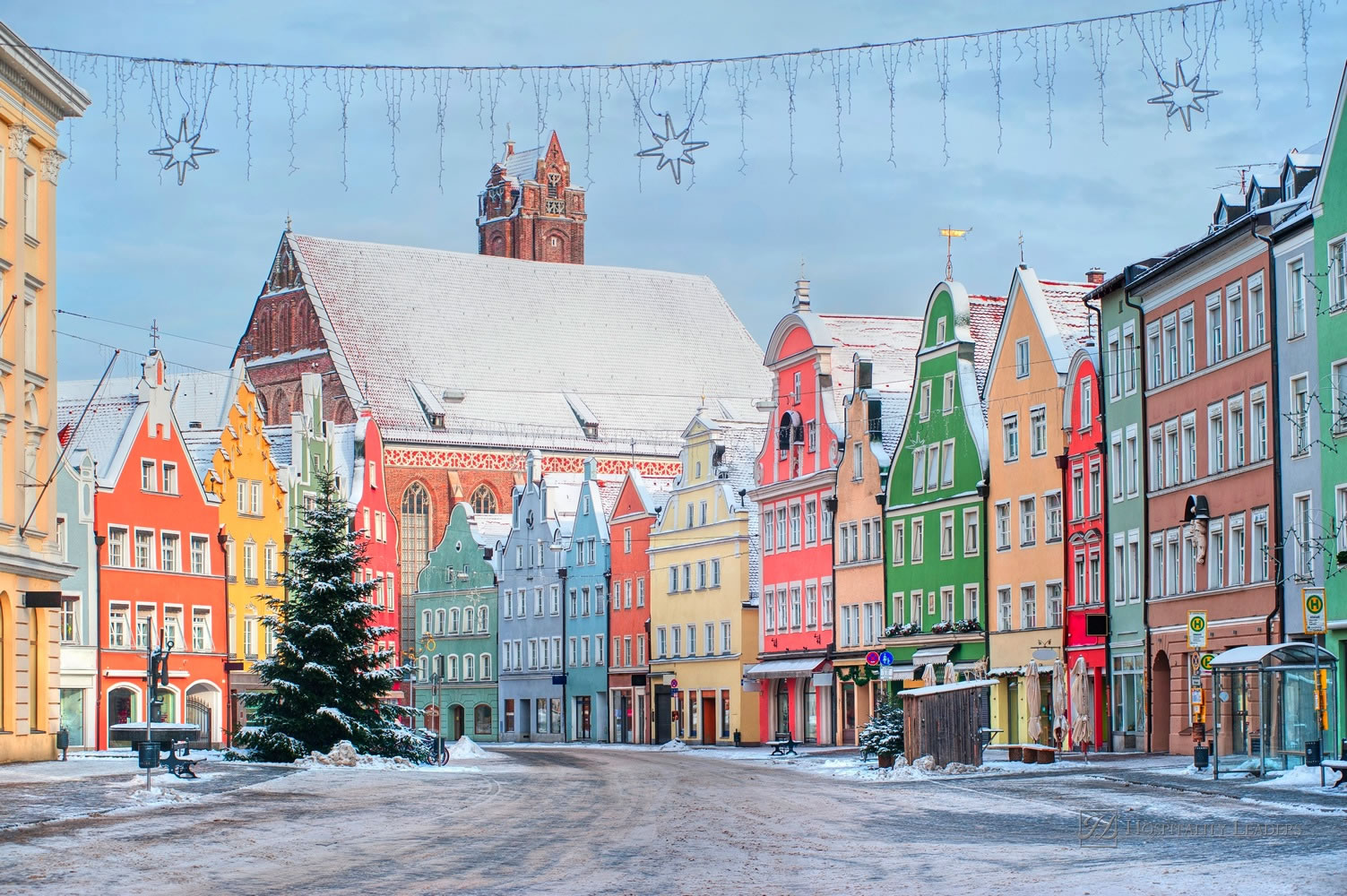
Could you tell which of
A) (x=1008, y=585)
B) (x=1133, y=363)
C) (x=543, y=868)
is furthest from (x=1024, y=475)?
(x=543, y=868)

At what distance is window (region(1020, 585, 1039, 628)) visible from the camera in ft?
201

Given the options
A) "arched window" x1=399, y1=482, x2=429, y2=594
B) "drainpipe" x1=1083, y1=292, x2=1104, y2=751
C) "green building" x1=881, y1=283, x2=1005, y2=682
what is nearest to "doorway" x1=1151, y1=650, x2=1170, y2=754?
"drainpipe" x1=1083, y1=292, x2=1104, y2=751

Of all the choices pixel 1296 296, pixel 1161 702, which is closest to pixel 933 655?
pixel 1161 702

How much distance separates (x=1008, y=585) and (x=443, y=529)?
6179 cm

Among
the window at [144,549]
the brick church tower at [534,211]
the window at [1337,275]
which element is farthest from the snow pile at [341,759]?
the brick church tower at [534,211]

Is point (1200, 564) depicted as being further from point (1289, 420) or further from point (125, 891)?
point (125, 891)

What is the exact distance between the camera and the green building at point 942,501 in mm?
64875

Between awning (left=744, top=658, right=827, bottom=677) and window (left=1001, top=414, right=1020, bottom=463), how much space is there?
13.3 meters

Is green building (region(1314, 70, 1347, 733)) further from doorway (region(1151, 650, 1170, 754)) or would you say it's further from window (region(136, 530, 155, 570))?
window (region(136, 530, 155, 570))

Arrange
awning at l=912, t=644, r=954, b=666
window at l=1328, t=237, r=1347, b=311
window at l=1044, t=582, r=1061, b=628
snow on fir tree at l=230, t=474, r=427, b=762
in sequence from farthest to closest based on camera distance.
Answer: awning at l=912, t=644, r=954, b=666, window at l=1044, t=582, r=1061, b=628, snow on fir tree at l=230, t=474, r=427, b=762, window at l=1328, t=237, r=1347, b=311

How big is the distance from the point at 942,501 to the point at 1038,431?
6.48m

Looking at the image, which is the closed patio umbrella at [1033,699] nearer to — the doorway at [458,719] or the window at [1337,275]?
the window at [1337,275]

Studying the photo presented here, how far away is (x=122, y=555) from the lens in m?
70.5

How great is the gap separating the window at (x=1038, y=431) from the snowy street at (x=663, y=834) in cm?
2097
